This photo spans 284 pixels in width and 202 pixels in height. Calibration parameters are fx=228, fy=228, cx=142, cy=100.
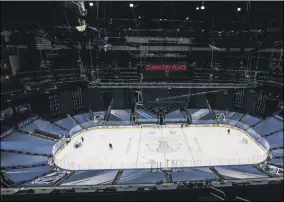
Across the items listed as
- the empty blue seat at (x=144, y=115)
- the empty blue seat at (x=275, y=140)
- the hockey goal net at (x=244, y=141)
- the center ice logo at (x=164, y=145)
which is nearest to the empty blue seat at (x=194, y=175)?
the center ice logo at (x=164, y=145)

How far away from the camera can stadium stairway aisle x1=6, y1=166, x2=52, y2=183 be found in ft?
28.3

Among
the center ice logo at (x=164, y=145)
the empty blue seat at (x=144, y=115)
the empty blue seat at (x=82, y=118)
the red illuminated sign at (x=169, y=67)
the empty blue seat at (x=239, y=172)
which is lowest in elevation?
the empty blue seat at (x=239, y=172)

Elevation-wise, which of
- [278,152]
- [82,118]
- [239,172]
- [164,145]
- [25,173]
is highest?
[82,118]

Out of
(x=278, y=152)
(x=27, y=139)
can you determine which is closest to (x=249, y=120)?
(x=278, y=152)

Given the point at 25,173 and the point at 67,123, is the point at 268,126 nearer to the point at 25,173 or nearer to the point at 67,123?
the point at 67,123

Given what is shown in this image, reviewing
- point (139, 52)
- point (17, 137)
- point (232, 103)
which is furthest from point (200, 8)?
point (17, 137)

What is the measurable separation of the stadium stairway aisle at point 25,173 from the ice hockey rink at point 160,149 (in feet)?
2.21

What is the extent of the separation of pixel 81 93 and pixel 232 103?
370 inches

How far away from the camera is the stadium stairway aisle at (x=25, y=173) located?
8625 millimetres

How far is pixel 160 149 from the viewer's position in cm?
1046

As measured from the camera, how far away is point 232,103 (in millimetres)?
14219

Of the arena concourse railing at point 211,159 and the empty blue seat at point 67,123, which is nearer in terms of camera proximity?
the arena concourse railing at point 211,159

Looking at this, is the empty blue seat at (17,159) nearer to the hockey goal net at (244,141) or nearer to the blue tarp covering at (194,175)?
the blue tarp covering at (194,175)

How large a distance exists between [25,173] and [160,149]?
5.67 meters
